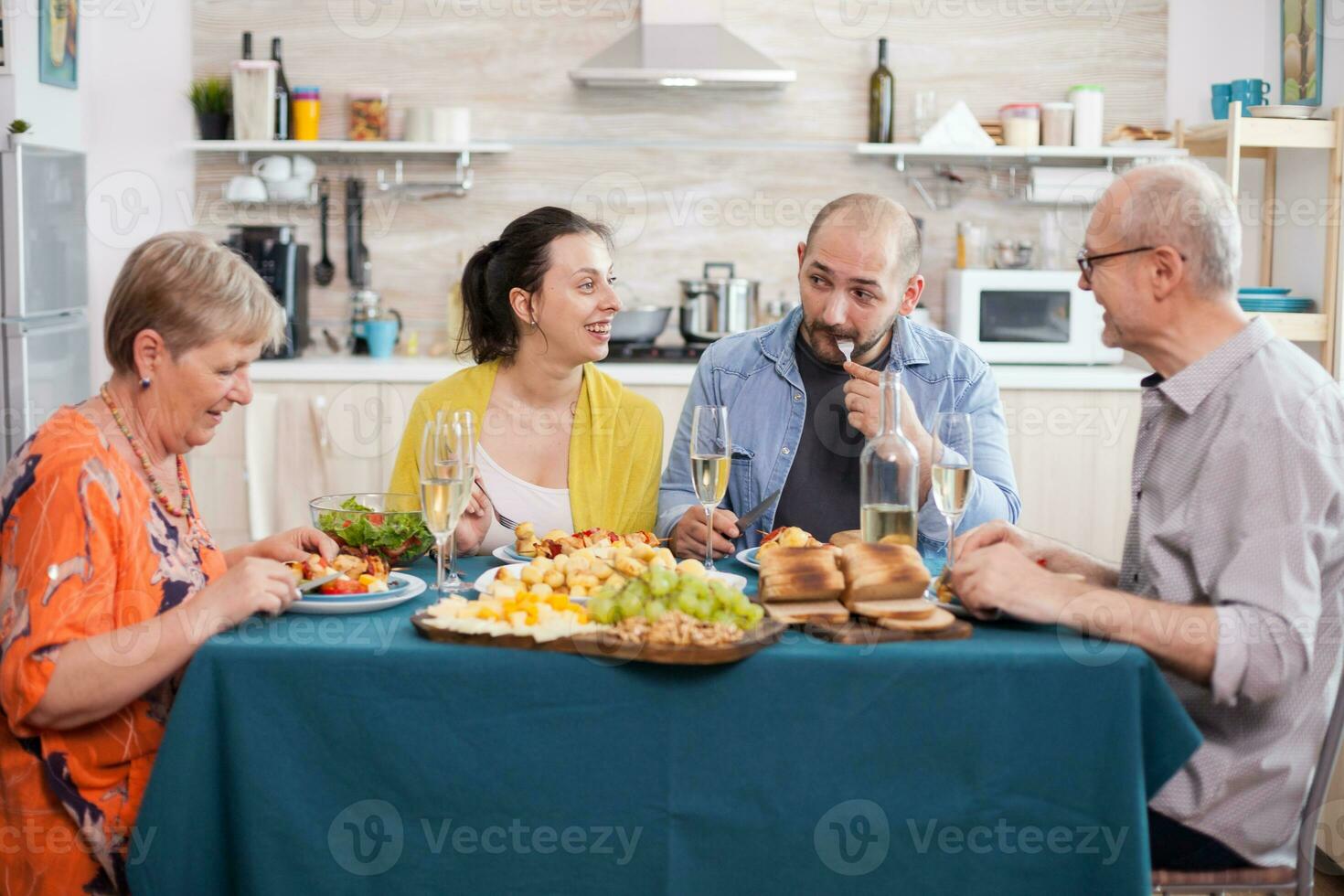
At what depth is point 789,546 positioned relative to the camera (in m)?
1.77

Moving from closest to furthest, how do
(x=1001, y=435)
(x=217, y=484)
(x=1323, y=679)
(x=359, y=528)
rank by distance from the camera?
(x=1323, y=679)
(x=359, y=528)
(x=1001, y=435)
(x=217, y=484)

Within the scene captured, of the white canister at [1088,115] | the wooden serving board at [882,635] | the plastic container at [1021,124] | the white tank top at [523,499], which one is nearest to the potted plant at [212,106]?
the white tank top at [523,499]

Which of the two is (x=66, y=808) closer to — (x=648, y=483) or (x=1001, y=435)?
(x=648, y=483)

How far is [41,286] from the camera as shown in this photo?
4.12 m

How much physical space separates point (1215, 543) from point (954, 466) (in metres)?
0.34

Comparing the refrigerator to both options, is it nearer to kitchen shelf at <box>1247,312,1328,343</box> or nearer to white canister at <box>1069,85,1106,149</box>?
white canister at <box>1069,85,1106,149</box>

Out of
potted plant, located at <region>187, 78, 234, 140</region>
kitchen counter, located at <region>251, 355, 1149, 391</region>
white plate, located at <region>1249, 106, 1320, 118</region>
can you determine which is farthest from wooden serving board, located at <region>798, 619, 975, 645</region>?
potted plant, located at <region>187, 78, 234, 140</region>

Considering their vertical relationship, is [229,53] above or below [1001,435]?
above

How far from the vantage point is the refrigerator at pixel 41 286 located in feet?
12.9

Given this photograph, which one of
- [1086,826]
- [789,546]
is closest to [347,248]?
[789,546]

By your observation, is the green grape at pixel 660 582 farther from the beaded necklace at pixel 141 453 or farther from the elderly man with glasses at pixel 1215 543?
the beaded necklace at pixel 141 453

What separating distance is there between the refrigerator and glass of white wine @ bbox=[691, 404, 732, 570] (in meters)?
2.85

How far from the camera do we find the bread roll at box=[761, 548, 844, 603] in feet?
5.48

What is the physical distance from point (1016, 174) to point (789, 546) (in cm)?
359
